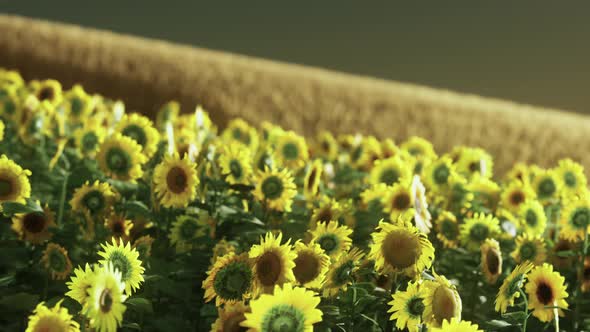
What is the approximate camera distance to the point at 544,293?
5.05 ft

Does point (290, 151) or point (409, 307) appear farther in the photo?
point (290, 151)

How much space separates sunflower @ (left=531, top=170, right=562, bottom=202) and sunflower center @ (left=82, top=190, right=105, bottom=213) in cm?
146

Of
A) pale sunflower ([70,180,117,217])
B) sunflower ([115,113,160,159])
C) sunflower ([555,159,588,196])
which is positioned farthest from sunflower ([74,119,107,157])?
sunflower ([555,159,588,196])

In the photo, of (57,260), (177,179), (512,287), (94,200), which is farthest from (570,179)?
(57,260)

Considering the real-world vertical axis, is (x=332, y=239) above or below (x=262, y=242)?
above

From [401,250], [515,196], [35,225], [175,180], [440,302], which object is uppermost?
[515,196]

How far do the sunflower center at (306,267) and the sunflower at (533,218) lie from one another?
3.48ft

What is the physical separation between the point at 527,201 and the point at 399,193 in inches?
23.5

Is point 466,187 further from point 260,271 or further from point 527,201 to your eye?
point 260,271

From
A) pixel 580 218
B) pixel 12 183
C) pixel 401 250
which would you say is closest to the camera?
pixel 401 250

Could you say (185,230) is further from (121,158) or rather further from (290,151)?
(290,151)

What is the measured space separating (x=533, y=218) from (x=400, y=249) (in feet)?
3.39

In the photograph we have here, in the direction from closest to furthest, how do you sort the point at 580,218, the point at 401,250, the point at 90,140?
the point at 401,250 → the point at 580,218 → the point at 90,140

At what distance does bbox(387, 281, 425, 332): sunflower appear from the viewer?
122cm
